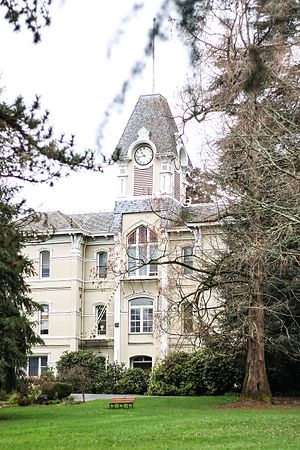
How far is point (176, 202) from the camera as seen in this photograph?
132 ft

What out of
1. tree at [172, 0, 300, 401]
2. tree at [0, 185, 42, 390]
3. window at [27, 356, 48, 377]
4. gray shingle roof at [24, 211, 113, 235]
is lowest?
window at [27, 356, 48, 377]

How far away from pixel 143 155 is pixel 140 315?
918 centimetres

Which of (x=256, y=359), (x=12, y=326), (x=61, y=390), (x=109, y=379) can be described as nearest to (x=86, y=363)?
(x=109, y=379)

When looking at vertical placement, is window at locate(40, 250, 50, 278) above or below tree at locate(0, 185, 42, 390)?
above

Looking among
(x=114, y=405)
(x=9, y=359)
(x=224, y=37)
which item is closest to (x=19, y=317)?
(x=9, y=359)

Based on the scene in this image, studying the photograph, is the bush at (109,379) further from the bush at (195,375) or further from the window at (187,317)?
the window at (187,317)

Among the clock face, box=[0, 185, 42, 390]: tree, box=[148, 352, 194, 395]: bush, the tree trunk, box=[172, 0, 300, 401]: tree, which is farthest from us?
the clock face

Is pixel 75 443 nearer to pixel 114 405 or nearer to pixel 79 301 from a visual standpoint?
pixel 114 405

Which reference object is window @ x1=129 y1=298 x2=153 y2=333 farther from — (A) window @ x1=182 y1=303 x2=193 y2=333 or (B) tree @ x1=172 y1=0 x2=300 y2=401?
(B) tree @ x1=172 y1=0 x2=300 y2=401

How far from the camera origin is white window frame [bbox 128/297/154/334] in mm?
40406

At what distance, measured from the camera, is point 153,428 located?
17.1 meters

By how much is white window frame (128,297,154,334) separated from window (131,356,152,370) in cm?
148

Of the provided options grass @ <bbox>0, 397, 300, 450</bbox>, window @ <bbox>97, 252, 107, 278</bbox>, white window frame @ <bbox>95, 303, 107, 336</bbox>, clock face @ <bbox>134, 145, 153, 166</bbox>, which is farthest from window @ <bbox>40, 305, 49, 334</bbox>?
grass @ <bbox>0, 397, 300, 450</bbox>

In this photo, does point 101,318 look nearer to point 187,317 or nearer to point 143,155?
point 143,155
